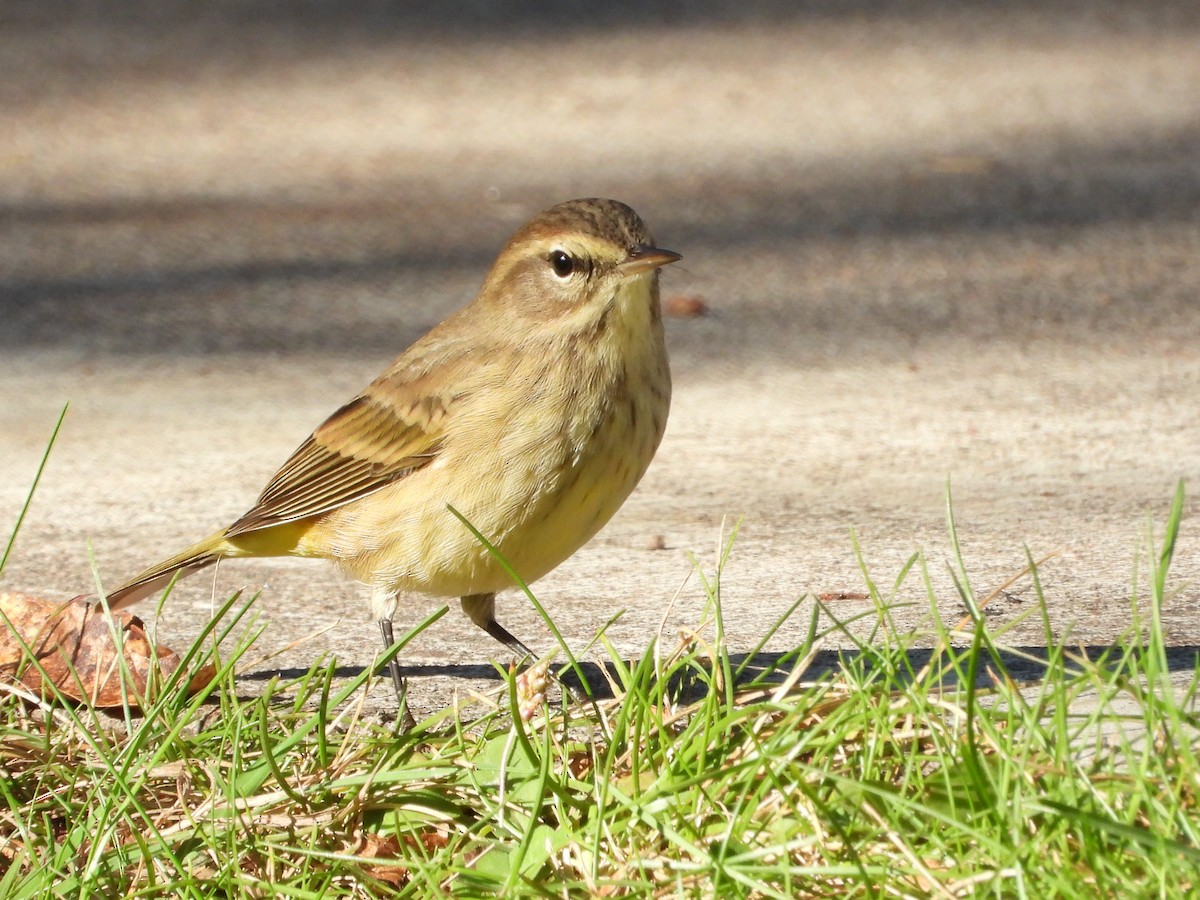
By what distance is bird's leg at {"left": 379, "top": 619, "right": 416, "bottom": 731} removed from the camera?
10.7 feet

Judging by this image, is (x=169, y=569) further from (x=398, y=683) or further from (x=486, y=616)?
(x=398, y=683)

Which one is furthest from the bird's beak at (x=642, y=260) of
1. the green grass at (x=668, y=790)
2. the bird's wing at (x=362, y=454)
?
the green grass at (x=668, y=790)

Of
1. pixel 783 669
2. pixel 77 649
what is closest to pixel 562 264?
pixel 783 669

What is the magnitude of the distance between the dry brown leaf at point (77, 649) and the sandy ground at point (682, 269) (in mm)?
334

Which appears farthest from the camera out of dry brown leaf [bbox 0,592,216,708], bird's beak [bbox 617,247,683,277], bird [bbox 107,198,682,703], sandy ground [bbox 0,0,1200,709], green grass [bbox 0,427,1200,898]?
sandy ground [bbox 0,0,1200,709]

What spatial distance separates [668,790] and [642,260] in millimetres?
1592

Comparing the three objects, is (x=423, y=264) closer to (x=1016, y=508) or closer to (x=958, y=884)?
(x=1016, y=508)

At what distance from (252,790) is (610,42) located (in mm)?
6955

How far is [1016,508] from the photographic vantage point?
4.75 meters

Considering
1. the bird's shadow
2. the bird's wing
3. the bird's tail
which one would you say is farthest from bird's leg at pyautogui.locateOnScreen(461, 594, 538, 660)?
the bird's tail

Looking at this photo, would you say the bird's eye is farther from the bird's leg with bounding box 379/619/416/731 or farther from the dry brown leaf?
the dry brown leaf

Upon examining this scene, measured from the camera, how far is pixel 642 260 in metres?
4.02

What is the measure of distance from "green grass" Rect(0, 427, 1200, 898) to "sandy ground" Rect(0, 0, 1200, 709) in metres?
0.47

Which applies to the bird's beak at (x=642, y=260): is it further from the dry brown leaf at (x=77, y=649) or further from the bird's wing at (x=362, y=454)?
the dry brown leaf at (x=77, y=649)
